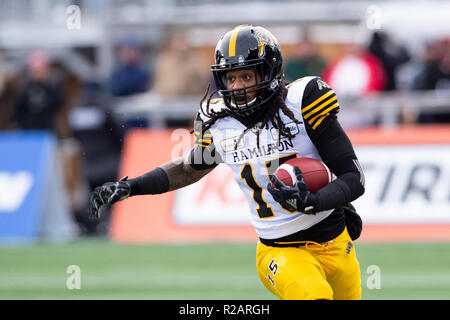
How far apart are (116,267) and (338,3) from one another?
606 centimetres

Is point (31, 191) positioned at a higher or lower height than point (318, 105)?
lower

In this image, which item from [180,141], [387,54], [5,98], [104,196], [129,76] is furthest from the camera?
[5,98]

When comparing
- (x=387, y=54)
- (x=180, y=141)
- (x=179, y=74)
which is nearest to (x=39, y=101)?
(x=179, y=74)

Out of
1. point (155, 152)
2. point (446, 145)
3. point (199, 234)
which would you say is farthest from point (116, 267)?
point (446, 145)

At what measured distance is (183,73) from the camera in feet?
40.5

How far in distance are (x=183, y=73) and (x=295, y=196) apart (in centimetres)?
842

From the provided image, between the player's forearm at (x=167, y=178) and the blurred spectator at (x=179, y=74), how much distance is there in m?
7.25

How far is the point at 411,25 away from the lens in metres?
13.2

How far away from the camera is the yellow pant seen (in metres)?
4.32

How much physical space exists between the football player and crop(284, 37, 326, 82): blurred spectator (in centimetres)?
699

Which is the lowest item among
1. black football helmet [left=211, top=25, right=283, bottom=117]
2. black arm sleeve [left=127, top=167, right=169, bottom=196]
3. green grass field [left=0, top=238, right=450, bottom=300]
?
green grass field [left=0, top=238, right=450, bottom=300]

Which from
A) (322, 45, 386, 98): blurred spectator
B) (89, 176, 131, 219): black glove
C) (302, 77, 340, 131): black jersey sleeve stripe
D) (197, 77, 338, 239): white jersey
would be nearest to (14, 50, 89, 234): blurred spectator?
(322, 45, 386, 98): blurred spectator

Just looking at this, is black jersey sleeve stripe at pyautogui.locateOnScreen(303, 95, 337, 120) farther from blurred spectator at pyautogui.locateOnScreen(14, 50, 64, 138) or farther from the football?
blurred spectator at pyautogui.locateOnScreen(14, 50, 64, 138)

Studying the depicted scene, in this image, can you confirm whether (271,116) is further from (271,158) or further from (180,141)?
(180,141)
